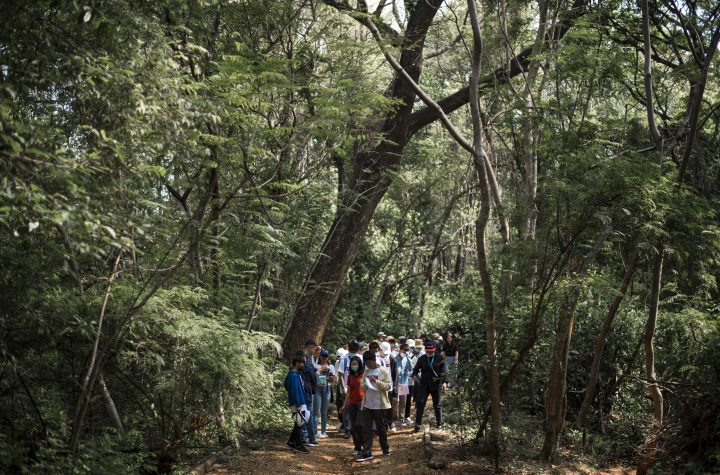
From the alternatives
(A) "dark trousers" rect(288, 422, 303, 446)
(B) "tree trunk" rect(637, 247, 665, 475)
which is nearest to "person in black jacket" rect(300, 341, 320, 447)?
(A) "dark trousers" rect(288, 422, 303, 446)

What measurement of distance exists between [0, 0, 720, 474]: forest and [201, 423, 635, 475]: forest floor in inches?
7.7

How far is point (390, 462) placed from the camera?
39.1 feet

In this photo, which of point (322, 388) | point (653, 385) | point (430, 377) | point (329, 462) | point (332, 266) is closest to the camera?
point (653, 385)

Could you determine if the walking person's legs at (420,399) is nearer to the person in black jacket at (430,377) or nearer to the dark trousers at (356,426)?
the person in black jacket at (430,377)

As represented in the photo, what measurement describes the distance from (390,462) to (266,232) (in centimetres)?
417

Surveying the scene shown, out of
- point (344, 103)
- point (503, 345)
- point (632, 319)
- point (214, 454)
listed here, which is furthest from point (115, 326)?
point (632, 319)

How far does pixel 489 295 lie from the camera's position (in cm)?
1023

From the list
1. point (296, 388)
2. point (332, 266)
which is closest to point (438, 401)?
point (296, 388)

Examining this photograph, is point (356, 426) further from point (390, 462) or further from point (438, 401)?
point (438, 401)

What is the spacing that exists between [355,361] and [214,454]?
290cm

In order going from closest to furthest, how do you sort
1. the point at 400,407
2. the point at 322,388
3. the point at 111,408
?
the point at 111,408, the point at 322,388, the point at 400,407

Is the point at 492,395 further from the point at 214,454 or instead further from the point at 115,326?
the point at 115,326

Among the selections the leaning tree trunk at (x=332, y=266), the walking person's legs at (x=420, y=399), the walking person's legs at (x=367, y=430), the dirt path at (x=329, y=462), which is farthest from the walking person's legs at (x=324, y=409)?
the leaning tree trunk at (x=332, y=266)

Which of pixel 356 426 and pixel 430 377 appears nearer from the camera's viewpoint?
pixel 356 426
